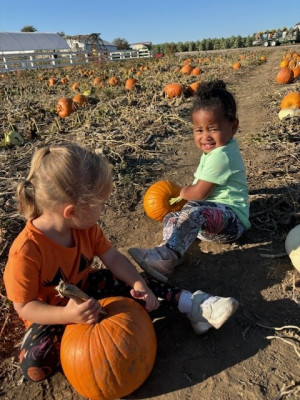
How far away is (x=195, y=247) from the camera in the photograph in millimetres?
3340

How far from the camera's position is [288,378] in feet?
6.55

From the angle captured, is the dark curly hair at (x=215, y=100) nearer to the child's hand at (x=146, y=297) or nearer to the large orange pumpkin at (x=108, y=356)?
Result: the child's hand at (x=146, y=297)

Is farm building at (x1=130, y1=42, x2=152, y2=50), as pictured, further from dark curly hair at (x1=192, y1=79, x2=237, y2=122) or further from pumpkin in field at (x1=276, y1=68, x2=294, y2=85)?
dark curly hair at (x1=192, y1=79, x2=237, y2=122)

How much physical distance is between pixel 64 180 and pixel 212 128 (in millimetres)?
1588

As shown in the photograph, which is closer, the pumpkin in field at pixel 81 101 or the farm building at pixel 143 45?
the pumpkin in field at pixel 81 101

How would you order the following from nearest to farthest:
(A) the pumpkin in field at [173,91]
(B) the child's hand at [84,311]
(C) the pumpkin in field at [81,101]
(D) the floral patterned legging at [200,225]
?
1. (B) the child's hand at [84,311]
2. (D) the floral patterned legging at [200,225]
3. (C) the pumpkin in field at [81,101]
4. (A) the pumpkin in field at [173,91]

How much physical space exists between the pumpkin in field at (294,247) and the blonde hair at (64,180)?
65.0 inches

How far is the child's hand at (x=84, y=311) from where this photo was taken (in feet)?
6.11

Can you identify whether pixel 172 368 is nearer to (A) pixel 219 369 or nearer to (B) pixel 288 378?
(A) pixel 219 369

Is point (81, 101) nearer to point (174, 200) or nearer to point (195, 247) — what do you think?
point (174, 200)

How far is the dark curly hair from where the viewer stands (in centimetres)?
295

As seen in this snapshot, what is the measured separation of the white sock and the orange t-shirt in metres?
0.66

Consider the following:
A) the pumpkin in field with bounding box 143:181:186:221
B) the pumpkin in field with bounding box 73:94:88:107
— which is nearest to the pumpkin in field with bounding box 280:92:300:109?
the pumpkin in field with bounding box 143:181:186:221

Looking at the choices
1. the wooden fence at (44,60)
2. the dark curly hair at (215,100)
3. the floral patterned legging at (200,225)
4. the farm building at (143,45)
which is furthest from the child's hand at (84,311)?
the farm building at (143,45)
